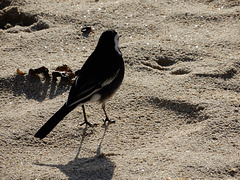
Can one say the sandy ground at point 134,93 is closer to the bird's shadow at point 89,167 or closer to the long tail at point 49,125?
the bird's shadow at point 89,167

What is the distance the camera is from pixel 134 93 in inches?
177

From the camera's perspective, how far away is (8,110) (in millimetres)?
4344

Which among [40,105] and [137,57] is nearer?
Result: [40,105]

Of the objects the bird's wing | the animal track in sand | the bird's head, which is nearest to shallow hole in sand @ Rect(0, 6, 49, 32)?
the animal track in sand

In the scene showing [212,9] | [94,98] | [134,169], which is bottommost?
[134,169]

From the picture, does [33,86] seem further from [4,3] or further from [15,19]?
[4,3]

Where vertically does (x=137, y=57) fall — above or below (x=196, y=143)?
above

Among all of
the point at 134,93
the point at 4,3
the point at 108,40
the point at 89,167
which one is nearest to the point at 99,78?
the point at 108,40

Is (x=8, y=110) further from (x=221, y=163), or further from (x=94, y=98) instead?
(x=221, y=163)

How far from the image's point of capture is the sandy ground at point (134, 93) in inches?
141

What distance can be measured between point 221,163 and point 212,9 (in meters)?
2.99

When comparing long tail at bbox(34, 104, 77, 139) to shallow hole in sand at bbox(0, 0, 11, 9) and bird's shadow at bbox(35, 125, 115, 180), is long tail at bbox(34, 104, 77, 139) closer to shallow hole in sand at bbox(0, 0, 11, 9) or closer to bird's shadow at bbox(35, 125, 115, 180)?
bird's shadow at bbox(35, 125, 115, 180)

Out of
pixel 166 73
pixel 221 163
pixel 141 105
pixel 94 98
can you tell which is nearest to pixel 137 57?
pixel 166 73

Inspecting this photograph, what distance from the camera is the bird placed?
3.83 meters
